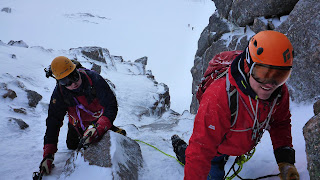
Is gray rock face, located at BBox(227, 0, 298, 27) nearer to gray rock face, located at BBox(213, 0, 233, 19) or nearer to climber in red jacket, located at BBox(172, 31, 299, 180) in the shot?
gray rock face, located at BBox(213, 0, 233, 19)

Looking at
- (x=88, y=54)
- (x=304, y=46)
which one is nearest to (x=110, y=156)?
(x=304, y=46)

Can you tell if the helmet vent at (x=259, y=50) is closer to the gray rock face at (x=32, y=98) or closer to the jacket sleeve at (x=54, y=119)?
the jacket sleeve at (x=54, y=119)

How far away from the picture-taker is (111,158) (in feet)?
10.3

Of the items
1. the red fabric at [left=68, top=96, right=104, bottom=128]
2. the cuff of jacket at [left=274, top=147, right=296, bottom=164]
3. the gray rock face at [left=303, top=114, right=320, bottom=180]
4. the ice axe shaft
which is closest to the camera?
the gray rock face at [left=303, top=114, right=320, bottom=180]

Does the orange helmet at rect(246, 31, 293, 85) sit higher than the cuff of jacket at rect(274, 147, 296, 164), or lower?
higher

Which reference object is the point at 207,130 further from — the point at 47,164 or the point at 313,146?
the point at 47,164

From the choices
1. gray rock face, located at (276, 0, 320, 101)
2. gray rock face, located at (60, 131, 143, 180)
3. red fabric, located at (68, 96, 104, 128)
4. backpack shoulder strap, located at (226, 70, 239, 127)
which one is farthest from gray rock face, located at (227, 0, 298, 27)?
gray rock face, located at (60, 131, 143, 180)

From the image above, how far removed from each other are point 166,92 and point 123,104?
13.2 feet

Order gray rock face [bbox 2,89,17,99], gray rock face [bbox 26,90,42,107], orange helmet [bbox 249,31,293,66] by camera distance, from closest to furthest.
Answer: orange helmet [bbox 249,31,293,66] < gray rock face [bbox 2,89,17,99] < gray rock face [bbox 26,90,42,107]

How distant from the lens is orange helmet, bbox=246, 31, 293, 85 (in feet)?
5.75

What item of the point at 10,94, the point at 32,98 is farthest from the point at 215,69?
the point at 32,98

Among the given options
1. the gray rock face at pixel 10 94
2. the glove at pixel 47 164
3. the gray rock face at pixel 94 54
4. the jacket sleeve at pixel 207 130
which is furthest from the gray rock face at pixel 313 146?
the gray rock face at pixel 94 54

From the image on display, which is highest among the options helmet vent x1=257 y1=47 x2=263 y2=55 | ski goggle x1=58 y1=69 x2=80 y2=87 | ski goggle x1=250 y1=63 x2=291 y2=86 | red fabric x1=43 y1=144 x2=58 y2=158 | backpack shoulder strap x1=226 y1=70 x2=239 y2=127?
helmet vent x1=257 y1=47 x2=263 y2=55

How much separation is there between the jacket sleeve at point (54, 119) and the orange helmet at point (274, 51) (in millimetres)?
3461
